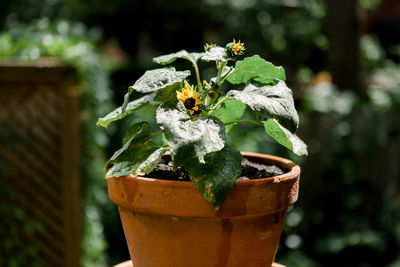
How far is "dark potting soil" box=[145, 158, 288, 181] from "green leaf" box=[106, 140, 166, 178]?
7cm

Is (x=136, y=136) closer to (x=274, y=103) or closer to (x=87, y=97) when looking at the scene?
(x=274, y=103)

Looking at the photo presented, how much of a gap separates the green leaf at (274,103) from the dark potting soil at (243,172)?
18 cm

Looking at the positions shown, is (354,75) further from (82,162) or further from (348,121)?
(82,162)

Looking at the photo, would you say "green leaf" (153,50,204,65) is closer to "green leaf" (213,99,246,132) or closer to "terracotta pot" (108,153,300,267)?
"green leaf" (213,99,246,132)

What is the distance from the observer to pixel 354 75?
16.7 feet

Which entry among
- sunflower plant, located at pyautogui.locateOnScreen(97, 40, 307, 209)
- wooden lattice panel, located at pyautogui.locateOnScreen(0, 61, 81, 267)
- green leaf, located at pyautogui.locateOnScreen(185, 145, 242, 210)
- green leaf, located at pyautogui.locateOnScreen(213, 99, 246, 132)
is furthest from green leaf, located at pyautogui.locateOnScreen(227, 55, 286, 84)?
wooden lattice panel, located at pyautogui.locateOnScreen(0, 61, 81, 267)

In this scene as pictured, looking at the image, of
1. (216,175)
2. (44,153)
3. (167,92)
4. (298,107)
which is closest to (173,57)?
(167,92)

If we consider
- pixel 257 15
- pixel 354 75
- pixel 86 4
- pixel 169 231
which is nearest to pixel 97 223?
pixel 169 231

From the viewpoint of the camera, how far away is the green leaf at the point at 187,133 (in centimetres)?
86

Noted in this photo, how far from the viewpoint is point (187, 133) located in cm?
87

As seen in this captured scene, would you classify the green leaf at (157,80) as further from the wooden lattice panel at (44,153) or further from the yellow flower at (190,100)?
the wooden lattice panel at (44,153)

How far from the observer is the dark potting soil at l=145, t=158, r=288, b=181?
1049 millimetres

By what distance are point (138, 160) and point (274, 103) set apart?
1.10 ft

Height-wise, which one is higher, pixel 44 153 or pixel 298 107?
pixel 44 153
